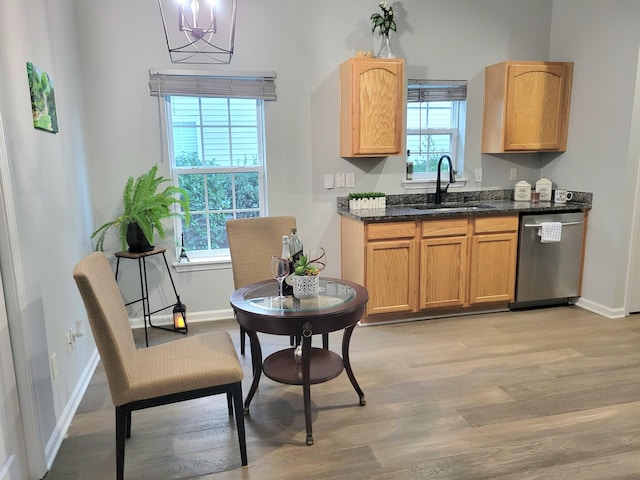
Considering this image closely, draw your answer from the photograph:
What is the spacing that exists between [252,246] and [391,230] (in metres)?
1.16

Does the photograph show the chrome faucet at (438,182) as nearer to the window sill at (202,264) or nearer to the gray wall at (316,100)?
the gray wall at (316,100)

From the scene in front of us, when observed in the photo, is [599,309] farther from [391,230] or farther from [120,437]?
[120,437]

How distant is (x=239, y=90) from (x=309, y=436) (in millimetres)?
2725

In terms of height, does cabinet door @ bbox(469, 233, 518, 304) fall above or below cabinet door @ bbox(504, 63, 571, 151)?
below

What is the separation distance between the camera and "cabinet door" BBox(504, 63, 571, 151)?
13.1 feet

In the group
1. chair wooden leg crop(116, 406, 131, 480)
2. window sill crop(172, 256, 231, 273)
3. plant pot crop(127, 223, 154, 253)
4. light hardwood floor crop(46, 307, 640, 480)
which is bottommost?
light hardwood floor crop(46, 307, 640, 480)

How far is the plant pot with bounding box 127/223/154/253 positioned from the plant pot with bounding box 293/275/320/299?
1.56 m

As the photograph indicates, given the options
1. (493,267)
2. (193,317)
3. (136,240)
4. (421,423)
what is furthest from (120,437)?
(493,267)

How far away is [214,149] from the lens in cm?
383

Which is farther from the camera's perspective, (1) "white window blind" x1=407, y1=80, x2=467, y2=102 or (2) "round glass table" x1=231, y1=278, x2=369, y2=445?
(1) "white window blind" x1=407, y1=80, x2=467, y2=102

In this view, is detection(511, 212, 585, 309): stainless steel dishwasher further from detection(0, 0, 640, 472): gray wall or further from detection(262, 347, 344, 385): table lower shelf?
detection(262, 347, 344, 385): table lower shelf

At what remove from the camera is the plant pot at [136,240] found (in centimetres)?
327

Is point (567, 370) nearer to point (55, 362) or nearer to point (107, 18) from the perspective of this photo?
point (55, 362)

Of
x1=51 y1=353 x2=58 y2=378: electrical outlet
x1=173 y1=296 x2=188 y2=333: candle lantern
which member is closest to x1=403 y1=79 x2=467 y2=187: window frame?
x1=173 y1=296 x2=188 y2=333: candle lantern
